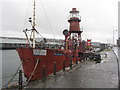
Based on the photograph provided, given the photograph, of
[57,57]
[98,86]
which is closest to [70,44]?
[57,57]

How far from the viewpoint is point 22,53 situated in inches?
416

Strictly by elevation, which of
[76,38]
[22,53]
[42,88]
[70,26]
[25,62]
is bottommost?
[42,88]

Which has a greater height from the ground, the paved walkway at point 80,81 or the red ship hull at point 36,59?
the red ship hull at point 36,59

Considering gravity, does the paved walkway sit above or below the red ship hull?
below

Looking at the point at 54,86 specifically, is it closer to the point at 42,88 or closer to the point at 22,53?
the point at 42,88

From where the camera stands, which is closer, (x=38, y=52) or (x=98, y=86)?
(x=98, y=86)

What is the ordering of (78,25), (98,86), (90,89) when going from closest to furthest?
(90,89) < (98,86) < (78,25)

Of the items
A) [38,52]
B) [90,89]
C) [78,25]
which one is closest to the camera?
[90,89]

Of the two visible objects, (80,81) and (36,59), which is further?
(36,59)

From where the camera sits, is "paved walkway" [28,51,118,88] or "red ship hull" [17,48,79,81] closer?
"paved walkway" [28,51,118,88]

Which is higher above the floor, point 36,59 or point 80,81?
point 36,59

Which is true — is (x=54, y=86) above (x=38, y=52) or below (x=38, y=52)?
below

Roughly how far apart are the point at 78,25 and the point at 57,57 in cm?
991

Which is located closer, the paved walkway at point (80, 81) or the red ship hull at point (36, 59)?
the paved walkway at point (80, 81)
